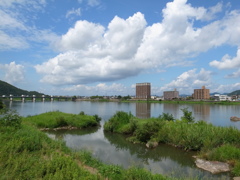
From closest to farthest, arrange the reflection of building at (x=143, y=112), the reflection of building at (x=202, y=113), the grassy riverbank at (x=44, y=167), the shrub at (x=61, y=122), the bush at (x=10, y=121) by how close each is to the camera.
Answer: the grassy riverbank at (x=44, y=167)
the bush at (x=10, y=121)
the shrub at (x=61, y=122)
the reflection of building at (x=202, y=113)
the reflection of building at (x=143, y=112)

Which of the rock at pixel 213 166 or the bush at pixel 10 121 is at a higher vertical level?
the bush at pixel 10 121

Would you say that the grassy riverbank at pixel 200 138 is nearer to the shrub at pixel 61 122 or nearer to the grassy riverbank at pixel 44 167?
the grassy riverbank at pixel 44 167

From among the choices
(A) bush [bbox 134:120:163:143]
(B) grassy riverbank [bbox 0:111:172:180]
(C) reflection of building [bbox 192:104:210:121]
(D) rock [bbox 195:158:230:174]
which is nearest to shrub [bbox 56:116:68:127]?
(A) bush [bbox 134:120:163:143]

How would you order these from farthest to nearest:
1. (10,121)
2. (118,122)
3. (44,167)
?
(118,122) → (10,121) → (44,167)

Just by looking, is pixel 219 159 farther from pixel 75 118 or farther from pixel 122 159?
pixel 75 118

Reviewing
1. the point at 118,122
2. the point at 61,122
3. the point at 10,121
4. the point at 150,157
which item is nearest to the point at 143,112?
the point at 118,122

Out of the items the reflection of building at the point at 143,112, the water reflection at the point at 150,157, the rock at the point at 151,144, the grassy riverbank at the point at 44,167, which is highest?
the grassy riverbank at the point at 44,167

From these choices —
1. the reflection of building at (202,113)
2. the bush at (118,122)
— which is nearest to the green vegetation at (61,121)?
the bush at (118,122)

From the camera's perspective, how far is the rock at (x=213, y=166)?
45.6 feet

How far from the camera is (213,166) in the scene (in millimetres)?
14438

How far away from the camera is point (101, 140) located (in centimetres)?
2592

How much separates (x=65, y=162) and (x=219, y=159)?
12566 mm

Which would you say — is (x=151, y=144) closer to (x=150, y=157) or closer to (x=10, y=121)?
(x=150, y=157)

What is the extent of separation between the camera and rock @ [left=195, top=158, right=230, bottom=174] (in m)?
13.9
